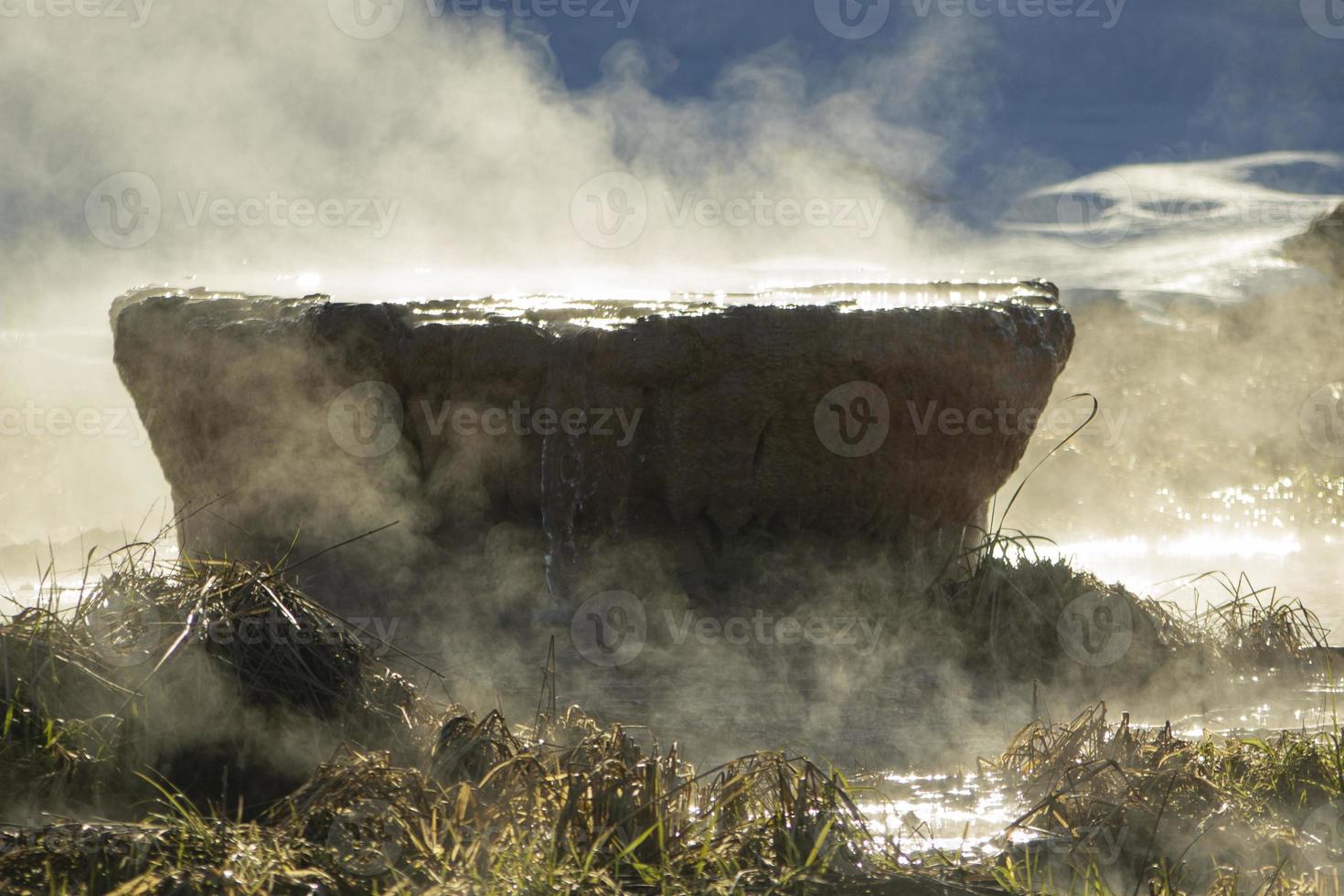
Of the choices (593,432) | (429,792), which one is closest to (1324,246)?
(593,432)

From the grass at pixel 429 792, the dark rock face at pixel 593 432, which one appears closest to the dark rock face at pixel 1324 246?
the dark rock face at pixel 593 432

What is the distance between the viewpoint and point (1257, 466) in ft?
32.5

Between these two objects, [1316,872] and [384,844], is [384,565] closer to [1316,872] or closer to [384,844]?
[384,844]

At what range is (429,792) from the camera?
9.96 feet

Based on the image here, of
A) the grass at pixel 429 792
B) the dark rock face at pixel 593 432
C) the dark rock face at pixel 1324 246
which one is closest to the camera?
the grass at pixel 429 792

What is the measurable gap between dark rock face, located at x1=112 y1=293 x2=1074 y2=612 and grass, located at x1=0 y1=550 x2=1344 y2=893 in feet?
5.24

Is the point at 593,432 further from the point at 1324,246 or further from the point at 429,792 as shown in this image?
the point at 1324,246

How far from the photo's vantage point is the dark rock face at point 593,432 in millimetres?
5426

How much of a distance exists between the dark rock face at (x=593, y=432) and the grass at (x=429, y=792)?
62.9 inches

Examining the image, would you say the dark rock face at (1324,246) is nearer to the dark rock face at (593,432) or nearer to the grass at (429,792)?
the dark rock face at (593,432)

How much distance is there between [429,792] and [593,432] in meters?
2.52

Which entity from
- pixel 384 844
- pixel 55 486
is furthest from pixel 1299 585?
pixel 55 486

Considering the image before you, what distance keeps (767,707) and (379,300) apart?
98.8 inches

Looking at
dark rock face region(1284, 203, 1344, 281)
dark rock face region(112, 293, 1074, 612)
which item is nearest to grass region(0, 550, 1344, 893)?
dark rock face region(112, 293, 1074, 612)
